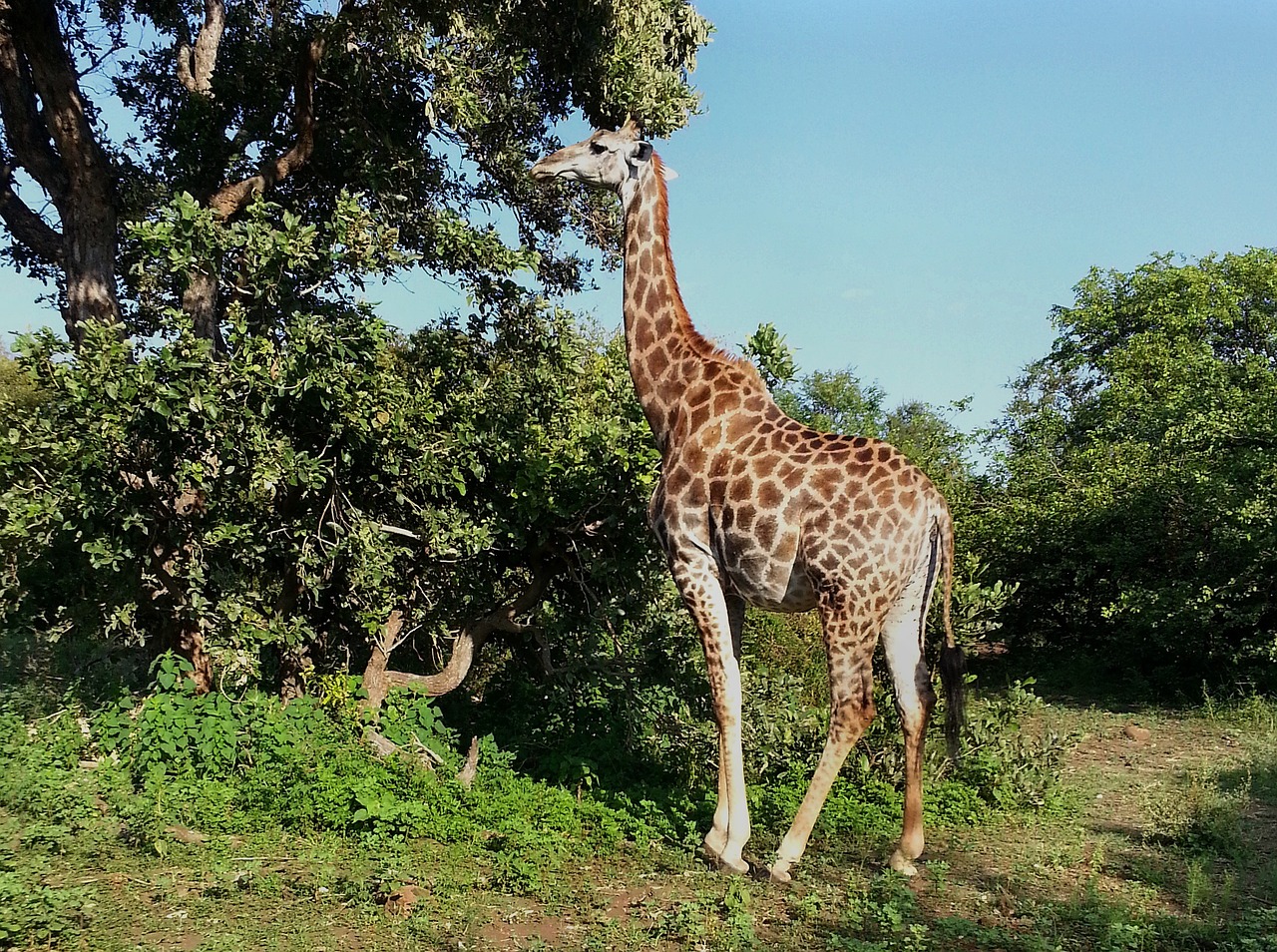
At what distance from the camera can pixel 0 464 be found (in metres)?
6.80

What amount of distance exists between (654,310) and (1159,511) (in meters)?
9.56

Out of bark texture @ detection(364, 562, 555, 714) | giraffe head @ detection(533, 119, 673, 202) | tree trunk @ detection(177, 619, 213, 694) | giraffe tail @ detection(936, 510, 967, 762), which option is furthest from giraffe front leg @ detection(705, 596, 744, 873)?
tree trunk @ detection(177, 619, 213, 694)

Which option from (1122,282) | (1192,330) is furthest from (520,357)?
(1122,282)

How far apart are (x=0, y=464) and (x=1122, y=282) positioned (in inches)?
904

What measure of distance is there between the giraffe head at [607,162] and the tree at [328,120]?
1.16m

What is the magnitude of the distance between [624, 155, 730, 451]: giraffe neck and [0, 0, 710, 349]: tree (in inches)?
53.9

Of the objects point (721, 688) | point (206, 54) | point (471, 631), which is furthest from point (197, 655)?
point (206, 54)

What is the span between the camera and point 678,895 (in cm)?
560

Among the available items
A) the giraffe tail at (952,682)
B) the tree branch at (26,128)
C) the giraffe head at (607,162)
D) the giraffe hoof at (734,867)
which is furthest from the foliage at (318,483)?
the tree branch at (26,128)

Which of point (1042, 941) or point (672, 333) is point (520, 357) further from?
point (1042, 941)

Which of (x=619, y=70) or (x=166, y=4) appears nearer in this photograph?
(x=619, y=70)

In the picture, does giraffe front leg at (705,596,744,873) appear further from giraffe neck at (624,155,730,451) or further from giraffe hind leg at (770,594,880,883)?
giraffe neck at (624,155,730,451)

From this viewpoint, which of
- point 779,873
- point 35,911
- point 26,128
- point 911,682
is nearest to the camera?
point 35,911

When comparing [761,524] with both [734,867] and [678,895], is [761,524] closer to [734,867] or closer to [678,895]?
[734,867]
